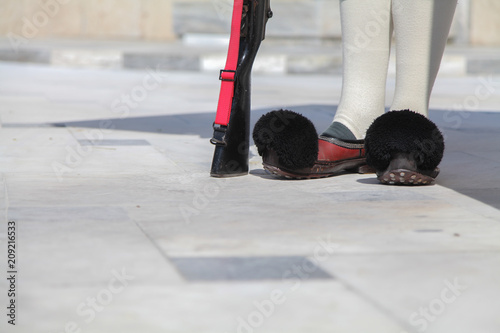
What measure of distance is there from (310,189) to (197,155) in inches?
30.6

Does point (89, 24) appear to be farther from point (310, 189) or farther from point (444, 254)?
point (444, 254)

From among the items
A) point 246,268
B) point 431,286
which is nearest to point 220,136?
point 246,268

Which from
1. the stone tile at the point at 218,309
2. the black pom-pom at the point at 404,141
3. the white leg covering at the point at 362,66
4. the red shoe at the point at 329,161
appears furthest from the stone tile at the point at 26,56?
the stone tile at the point at 218,309

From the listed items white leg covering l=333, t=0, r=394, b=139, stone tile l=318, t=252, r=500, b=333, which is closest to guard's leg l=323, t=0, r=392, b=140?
white leg covering l=333, t=0, r=394, b=139

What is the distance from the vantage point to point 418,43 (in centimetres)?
269

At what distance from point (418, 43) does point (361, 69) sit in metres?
0.20

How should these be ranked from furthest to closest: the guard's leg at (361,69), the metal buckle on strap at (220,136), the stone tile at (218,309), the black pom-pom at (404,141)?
the guard's leg at (361,69) → the metal buckle on strap at (220,136) → the black pom-pom at (404,141) → the stone tile at (218,309)

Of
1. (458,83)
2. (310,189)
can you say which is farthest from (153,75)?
(310,189)

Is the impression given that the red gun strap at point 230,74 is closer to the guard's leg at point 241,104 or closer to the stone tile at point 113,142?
the guard's leg at point 241,104

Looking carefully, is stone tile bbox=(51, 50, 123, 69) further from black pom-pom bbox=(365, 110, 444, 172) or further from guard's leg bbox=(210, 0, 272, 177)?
black pom-pom bbox=(365, 110, 444, 172)

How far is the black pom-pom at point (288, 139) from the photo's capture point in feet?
8.32

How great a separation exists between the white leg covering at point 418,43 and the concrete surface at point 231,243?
28cm

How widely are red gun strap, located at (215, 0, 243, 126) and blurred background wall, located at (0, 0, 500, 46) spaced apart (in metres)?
8.79

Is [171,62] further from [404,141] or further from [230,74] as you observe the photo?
[404,141]
